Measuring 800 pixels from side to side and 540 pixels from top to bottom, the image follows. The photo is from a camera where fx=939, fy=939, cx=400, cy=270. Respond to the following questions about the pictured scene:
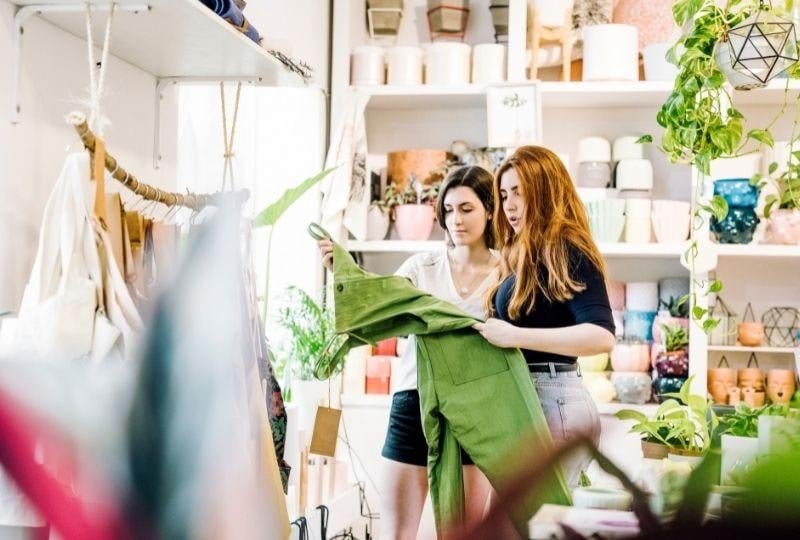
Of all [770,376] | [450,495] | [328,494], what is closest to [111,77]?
[450,495]

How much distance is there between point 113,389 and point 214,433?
1cm

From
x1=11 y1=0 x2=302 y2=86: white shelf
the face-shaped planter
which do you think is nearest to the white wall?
x1=11 y1=0 x2=302 y2=86: white shelf

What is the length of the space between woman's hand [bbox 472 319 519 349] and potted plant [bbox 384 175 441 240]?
138 centimetres

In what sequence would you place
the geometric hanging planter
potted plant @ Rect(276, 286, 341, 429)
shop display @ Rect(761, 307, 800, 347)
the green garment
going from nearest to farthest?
the geometric hanging planter, the green garment, potted plant @ Rect(276, 286, 341, 429), shop display @ Rect(761, 307, 800, 347)

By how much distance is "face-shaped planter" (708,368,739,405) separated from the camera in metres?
3.14

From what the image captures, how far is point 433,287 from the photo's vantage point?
2420mm

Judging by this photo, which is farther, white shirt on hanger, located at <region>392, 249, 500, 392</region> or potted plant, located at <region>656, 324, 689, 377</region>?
potted plant, located at <region>656, 324, 689, 377</region>

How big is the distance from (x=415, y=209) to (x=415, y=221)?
4 centimetres

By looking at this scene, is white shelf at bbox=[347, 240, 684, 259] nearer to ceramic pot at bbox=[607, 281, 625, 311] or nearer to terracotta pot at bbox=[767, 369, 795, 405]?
ceramic pot at bbox=[607, 281, 625, 311]

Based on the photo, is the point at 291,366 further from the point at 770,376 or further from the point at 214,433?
the point at 214,433

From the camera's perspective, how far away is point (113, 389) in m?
0.13

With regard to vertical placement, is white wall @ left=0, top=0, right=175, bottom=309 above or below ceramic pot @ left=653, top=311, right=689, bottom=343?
above

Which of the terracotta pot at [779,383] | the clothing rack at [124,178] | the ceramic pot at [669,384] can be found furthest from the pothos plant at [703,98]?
the terracotta pot at [779,383]

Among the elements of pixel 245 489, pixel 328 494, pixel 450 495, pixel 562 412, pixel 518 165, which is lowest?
pixel 328 494
